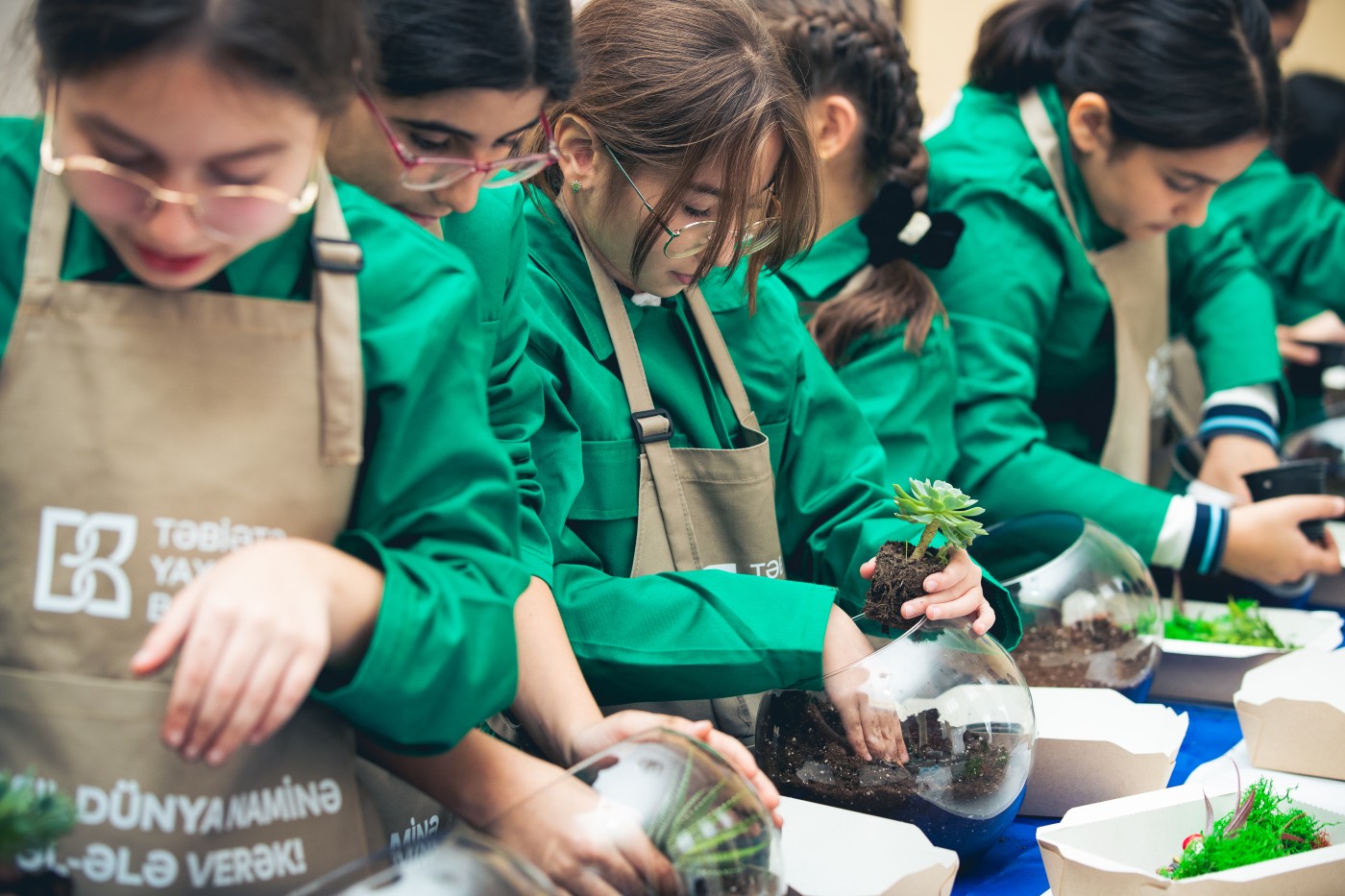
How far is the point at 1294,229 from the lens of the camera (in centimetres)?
267

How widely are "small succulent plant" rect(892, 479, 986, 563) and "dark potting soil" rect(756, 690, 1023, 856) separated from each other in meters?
0.17

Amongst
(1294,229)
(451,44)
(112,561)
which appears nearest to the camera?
(112,561)

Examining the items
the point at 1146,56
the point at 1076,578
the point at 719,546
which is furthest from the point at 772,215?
the point at 1146,56

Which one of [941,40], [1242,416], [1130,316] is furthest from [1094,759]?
[941,40]

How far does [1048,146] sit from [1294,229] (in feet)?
3.34

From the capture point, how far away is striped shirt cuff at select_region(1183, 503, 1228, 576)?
1.85m

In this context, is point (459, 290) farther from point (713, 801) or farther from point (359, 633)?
point (713, 801)

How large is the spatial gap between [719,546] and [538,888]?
59 centimetres

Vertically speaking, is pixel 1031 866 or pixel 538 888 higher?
pixel 538 888

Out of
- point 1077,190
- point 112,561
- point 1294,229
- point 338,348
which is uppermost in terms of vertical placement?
point 338,348

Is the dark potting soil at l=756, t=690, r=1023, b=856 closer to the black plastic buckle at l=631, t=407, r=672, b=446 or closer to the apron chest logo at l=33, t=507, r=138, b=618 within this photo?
the black plastic buckle at l=631, t=407, r=672, b=446

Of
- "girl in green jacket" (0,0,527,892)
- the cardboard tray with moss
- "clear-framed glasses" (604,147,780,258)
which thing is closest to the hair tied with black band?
"clear-framed glasses" (604,147,780,258)

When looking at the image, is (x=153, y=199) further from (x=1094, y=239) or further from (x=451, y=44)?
(x=1094, y=239)

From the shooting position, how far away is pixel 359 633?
0.74 m
